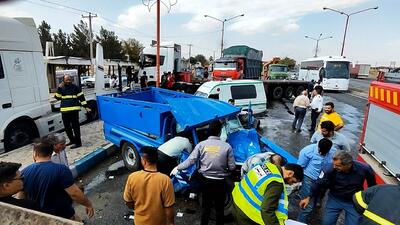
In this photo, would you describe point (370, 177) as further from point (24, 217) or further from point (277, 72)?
point (277, 72)

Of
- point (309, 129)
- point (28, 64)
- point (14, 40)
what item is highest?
point (14, 40)

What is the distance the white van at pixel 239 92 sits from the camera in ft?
35.8

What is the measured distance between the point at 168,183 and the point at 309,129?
9.12 metres

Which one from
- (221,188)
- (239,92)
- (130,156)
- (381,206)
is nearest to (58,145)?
(221,188)

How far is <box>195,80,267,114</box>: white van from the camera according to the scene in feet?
35.8

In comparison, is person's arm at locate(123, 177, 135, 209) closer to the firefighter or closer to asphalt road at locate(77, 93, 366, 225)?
asphalt road at locate(77, 93, 366, 225)

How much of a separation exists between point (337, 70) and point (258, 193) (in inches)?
951

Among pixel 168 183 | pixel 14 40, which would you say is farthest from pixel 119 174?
pixel 14 40

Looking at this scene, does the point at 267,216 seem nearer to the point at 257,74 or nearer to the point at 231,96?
the point at 231,96

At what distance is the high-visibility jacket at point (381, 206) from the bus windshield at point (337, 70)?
23833 mm

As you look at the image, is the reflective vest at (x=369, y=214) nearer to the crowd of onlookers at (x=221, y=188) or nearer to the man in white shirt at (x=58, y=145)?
the crowd of onlookers at (x=221, y=188)

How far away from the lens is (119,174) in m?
5.97

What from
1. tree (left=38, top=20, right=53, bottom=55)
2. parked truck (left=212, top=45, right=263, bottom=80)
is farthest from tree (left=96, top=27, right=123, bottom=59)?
parked truck (left=212, top=45, right=263, bottom=80)

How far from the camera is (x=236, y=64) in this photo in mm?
22281
